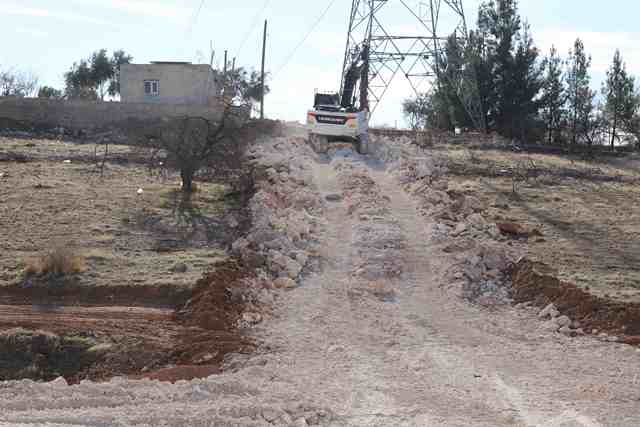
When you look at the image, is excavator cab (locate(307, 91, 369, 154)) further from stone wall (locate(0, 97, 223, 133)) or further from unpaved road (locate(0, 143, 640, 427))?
unpaved road (locate(0, 143, 640, 427))

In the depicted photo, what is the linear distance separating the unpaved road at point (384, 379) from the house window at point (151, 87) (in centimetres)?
3367

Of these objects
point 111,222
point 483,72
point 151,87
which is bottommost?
point 111,222

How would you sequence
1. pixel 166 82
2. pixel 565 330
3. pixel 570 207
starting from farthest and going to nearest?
1. pixel 166 82
2. pixel 570 207
3. pixel 565 330

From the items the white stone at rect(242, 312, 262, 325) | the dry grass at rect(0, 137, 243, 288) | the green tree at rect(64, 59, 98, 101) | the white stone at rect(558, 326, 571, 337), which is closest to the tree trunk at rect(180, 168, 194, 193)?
the dry grass at rect(0, 137, 243, 288)

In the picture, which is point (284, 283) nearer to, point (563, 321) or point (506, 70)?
point (563, 321)

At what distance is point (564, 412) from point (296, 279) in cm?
659

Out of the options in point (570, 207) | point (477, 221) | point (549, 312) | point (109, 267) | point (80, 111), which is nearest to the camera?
point (549, 312)

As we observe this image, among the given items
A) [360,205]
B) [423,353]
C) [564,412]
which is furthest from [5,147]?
[564,412]

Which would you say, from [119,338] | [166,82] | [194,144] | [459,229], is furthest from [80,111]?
[119,338]

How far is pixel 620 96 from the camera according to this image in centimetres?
4400

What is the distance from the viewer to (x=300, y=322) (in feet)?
42.0

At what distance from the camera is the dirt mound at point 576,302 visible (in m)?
12.7

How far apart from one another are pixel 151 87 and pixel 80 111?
766 centimetres

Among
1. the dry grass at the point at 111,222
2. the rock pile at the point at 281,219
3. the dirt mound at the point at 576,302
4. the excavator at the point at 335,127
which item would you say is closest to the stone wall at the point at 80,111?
the excavator at the point at 335,127
